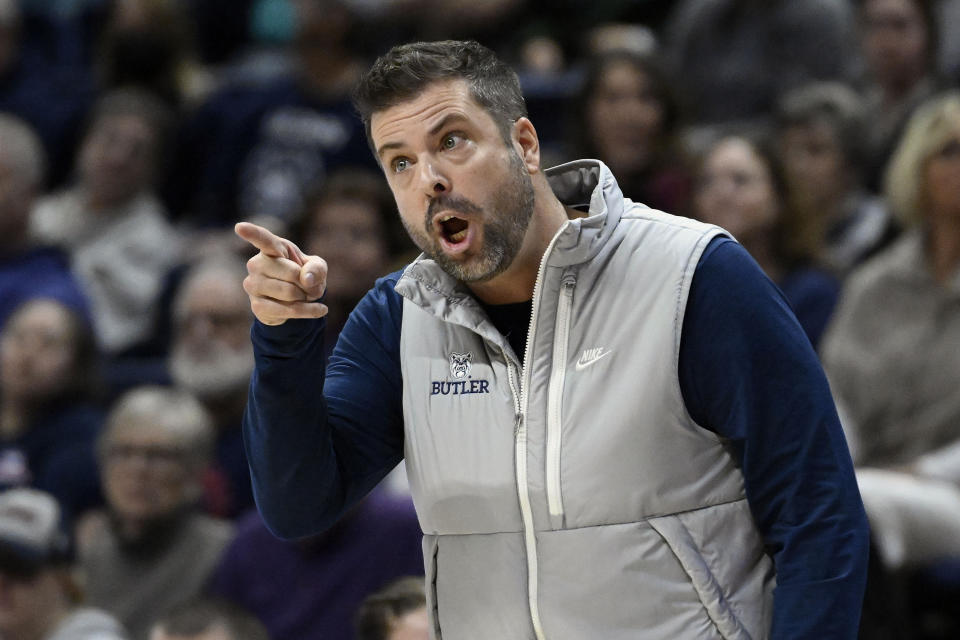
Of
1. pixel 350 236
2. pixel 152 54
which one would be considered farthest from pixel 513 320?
pixel 152 54

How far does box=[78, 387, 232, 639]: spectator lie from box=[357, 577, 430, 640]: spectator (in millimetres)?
1356

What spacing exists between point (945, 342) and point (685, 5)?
2997 mm

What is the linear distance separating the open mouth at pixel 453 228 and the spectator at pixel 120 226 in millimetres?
3885

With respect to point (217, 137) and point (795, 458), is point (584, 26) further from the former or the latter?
point (795, 458)

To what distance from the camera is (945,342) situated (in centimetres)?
425

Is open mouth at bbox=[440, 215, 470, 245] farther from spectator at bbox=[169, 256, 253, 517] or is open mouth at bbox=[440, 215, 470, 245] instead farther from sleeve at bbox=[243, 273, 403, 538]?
spectator at bbox=[169, 256, 253, 517]

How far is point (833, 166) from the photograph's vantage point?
16.8 feet

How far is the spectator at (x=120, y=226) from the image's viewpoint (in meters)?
6.07

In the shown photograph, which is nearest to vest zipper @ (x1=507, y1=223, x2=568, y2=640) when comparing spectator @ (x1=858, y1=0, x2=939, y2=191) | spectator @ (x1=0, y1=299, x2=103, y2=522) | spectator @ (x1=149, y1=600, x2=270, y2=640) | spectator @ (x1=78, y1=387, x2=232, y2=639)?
spectator @ (x1=149, y1=600, x2=270, y2=640)

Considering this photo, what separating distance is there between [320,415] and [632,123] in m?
3.17

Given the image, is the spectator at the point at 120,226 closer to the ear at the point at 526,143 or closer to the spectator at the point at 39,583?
the spectator at the point at 39,583

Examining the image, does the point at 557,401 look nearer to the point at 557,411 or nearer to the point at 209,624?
the point at 557,411

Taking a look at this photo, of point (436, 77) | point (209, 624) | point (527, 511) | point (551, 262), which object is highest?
point (436, 77)

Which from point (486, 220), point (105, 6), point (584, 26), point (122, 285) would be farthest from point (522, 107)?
point (105, 6)
